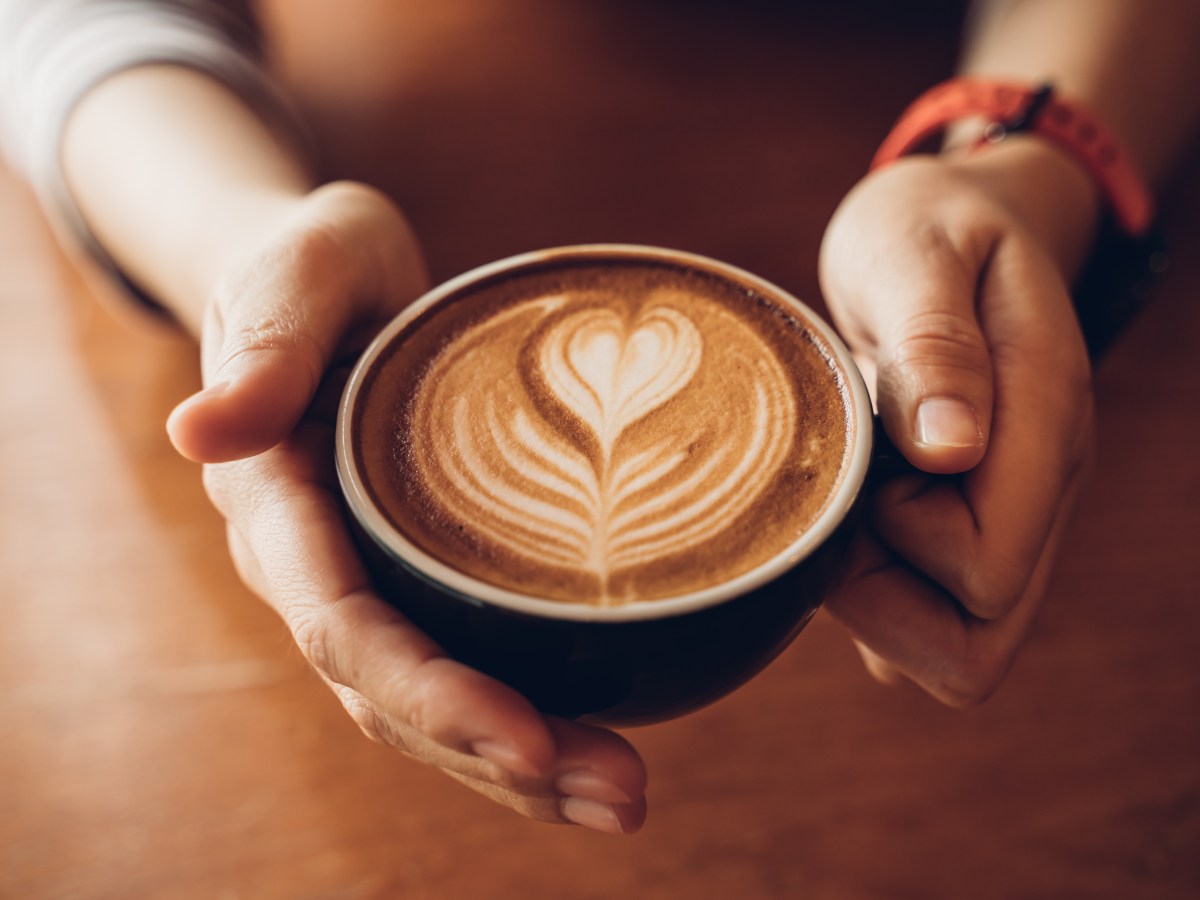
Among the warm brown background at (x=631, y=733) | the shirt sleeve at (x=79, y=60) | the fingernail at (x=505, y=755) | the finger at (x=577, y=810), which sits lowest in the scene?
the warm brown background at (x=631, y=733)

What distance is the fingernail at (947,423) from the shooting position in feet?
2.18

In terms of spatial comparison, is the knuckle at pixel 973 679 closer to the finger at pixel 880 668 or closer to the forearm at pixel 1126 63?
the finger at pixel 880 668

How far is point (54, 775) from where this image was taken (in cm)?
84

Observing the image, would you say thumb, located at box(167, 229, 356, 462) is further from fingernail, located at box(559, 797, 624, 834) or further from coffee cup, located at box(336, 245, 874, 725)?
fingernail, located at box(559, 797, 624, 834)

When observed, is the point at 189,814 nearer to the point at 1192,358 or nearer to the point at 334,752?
the point at 334,752

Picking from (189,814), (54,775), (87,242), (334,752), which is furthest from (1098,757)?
(87,242)

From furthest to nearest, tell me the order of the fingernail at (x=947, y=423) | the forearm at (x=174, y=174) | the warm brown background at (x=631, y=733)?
1. the forearm at (x=174, y=174)
2. the warm brown background at (x=631, y=733)
3. the fingernail at (x=947, y=423)

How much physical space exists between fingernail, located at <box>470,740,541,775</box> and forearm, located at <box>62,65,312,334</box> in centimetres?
66

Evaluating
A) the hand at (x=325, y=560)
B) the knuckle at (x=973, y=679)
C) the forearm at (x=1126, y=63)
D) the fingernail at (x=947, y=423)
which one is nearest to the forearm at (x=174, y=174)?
the hand at (x=325, y=560)

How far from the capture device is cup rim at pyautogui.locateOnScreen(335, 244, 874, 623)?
1.76 ft

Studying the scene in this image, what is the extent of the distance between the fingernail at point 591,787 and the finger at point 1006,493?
304 mm

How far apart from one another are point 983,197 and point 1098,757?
22.0 inches

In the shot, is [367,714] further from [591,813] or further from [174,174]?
[174,174]

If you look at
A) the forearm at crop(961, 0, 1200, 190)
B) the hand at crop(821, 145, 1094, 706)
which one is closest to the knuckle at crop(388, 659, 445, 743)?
the hand at crop(821, 145, 1094, 706)
